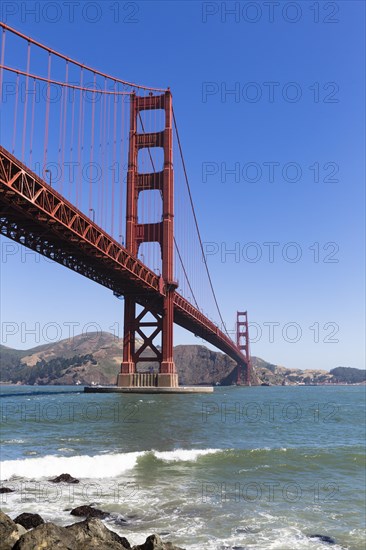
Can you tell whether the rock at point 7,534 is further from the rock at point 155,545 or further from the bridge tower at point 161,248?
the bridge tower at point 161,248

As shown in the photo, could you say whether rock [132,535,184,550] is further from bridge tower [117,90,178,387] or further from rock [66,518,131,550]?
bridge tower [117,90,178,387]

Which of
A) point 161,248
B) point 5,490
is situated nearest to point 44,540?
point 5,490

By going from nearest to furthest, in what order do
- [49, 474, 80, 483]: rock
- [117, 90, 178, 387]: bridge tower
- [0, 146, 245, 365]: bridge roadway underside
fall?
[49, 474, 80, 483]: rock, [0, 146, 245, 365]: bridge roadway underside, [117, 90, 178, 387]: bridge tower

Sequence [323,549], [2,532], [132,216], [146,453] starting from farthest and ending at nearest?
[132,216] → [146,453] → [323,549] → [2,532]

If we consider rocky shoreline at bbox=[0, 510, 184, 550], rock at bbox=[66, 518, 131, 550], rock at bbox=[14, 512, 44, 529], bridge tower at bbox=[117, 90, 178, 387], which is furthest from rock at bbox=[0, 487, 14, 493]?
bridge tower at bbox=[117, 90, 178, 387]

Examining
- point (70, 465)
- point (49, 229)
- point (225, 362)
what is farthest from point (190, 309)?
point (225, 362)

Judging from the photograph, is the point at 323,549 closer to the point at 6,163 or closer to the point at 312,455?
the point at 312,455

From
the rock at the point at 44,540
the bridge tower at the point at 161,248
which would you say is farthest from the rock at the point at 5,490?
the bridge tower at the point at 161,248
